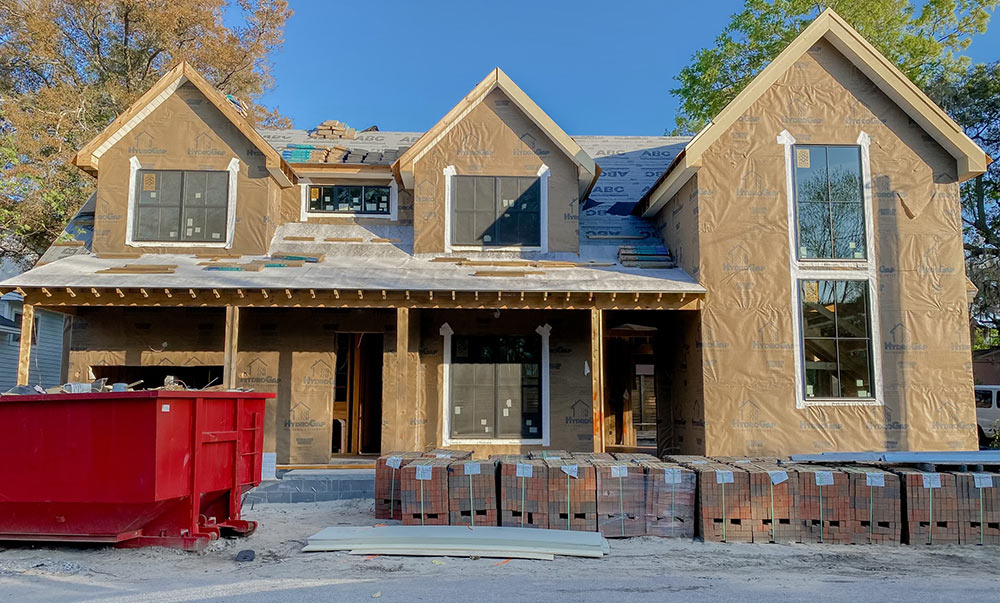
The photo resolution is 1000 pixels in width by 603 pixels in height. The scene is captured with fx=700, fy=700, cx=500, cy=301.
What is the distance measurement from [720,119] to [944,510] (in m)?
7.01

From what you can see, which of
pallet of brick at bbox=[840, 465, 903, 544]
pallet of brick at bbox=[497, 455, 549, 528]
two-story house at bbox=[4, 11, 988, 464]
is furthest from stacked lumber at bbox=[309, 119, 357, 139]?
pallet of brick at bbox=[840, 465, 903, 544]

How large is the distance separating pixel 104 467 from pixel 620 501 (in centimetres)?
554

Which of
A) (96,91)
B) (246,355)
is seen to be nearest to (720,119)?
(246,355)

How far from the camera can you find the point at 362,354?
1492cm

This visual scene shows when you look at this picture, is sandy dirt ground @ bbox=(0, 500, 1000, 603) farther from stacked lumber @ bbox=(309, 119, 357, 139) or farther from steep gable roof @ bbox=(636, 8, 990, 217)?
stacked lumber @ bbox=(309, 119, 357, 139)

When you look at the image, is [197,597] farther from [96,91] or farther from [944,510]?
[96,91]

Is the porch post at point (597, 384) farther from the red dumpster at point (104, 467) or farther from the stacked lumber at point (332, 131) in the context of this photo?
the stacked lumber at point (332, 131)

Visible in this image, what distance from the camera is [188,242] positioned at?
43.2 ft

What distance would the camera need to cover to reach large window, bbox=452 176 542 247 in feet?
44.0

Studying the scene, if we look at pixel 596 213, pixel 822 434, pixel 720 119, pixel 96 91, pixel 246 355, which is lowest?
pixel 822 434

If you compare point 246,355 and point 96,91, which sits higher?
point 96,91

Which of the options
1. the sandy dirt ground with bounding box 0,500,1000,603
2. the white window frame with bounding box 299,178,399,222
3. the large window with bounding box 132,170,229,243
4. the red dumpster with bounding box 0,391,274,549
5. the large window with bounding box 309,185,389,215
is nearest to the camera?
the sandy dirt ground with bounding box 0,500,1000,603

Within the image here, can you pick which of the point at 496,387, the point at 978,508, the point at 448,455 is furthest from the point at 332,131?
the point at 978,508

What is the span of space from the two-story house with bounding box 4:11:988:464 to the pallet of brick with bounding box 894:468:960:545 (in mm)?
3415
